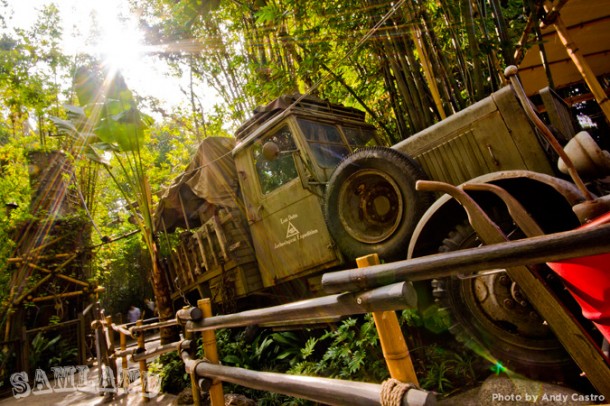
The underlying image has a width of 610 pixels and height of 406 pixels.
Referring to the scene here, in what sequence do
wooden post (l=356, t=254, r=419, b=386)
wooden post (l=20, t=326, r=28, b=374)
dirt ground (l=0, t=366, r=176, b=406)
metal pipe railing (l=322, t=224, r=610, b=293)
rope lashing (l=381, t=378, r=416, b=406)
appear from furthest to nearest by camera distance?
wooden post (l=20, t=326, r=28, b=374)
dirt ground (l=0, t=366, r=176, b=406)
wooden post (l=356, t=254, r=419, b=386)
rope lashing (l=381, t=378, r=416, b=406)
metal pipe railing (l=322, t=224, r=610, b=293)

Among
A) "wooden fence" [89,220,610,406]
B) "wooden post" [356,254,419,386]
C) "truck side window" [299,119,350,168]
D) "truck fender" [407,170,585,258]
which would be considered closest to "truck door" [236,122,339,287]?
"truck side window" [299,119,350,168]

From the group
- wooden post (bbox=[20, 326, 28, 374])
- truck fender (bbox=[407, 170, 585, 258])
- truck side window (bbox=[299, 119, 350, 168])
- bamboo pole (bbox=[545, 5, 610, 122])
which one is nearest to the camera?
truck fender (bbox=[407, 170, 585, 258])

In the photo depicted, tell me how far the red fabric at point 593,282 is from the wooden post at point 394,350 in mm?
840

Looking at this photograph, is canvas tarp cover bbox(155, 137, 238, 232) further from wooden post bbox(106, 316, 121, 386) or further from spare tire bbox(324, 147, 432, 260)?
wooden post bbox(106, 316, 121, 386)

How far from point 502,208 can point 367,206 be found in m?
1.29

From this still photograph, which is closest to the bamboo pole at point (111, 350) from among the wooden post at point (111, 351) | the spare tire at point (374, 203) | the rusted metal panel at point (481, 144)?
the wooden post at point (111, 351)

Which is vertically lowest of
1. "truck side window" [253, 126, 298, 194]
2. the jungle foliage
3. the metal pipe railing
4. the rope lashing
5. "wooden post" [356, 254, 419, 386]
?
the rope lashing

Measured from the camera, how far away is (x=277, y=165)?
4305mm

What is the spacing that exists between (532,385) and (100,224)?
51.6 ft

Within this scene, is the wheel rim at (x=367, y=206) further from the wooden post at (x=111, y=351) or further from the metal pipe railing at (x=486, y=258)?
the wooden post at (x=111, y=351)

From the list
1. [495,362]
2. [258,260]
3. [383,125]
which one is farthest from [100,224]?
[495,362]

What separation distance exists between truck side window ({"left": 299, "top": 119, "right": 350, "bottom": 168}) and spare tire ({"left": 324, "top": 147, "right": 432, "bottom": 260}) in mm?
709

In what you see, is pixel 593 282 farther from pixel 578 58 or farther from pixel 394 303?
pixel 578 58

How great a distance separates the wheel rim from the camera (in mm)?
3252
